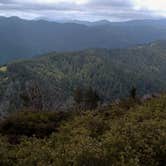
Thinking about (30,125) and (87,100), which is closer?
(30,125)

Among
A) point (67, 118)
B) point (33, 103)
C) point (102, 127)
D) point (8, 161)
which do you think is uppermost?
point (8, 161)

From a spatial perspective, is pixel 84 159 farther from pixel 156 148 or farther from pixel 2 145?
pixel 2 145

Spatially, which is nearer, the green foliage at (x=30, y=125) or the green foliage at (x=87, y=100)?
the green foliage at (x=30, y=125)

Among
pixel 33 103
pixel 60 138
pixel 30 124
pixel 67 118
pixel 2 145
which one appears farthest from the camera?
pixel 33 103

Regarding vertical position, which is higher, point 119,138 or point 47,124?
point 119,138

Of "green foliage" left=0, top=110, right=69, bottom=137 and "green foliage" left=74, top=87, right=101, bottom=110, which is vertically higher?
"green foliage" left=0, top=110, right=69, bottom=137

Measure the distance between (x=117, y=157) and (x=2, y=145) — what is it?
380 inches

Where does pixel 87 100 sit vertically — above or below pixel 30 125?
below

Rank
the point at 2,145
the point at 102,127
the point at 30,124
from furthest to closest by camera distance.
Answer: the point at 30,124
the point at 102,127
the point at 2,145

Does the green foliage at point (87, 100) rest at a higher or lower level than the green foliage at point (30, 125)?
lower

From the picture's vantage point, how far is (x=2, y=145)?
29734mm

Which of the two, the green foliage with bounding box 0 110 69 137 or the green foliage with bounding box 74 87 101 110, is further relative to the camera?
the green foliage with bounding box 74 87 101 110

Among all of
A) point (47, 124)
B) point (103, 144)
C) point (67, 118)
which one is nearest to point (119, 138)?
point (103, 144)

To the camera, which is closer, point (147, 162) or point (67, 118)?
point (147, 162)
